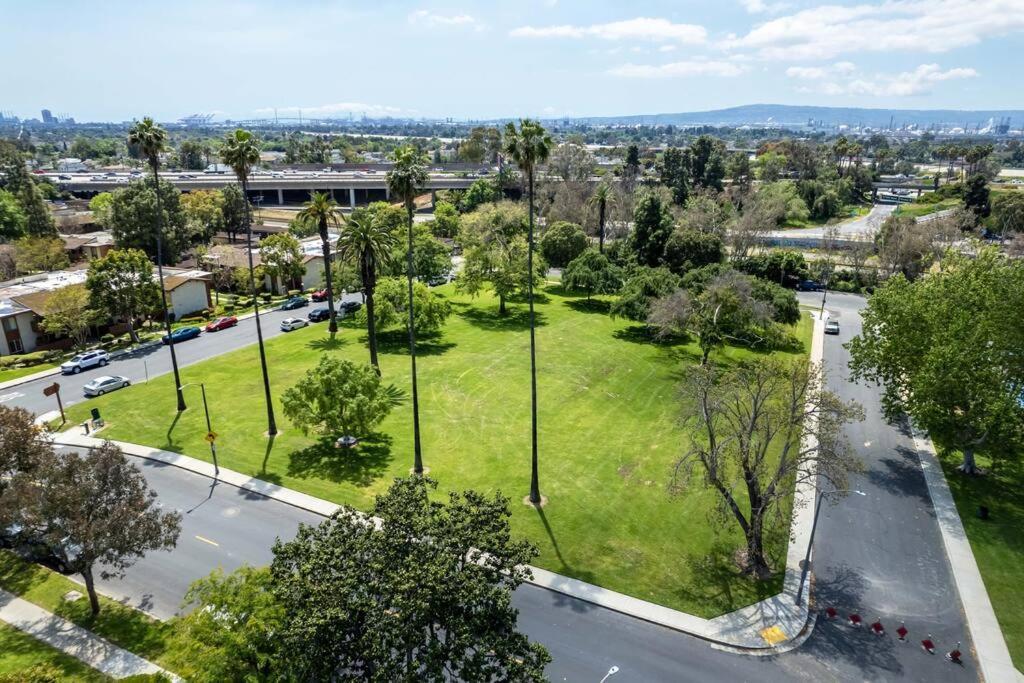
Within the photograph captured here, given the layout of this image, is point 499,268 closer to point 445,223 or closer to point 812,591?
point 445,223

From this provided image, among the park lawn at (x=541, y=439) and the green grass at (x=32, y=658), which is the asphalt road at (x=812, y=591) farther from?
the green grass at (x=32, y=658)

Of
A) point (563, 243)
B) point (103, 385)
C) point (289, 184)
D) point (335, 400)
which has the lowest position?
point (103, 385)

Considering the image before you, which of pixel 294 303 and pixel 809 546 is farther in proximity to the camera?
pixel 294 303

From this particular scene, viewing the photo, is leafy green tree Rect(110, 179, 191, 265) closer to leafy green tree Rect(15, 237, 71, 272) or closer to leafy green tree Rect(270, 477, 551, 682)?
leafy green tree Rect(15, 237, 71, 272)

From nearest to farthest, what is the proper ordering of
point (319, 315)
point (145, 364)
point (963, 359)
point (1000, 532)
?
point (1000, 532)
point (963, 359)
point (145, 364)
point (319, 315)

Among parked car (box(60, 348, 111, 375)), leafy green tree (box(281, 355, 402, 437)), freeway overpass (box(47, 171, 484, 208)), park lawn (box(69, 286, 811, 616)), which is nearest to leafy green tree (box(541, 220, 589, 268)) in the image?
park lawn (box(69, 286, 811, 616))

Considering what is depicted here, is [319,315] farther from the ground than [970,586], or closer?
farther from the ground

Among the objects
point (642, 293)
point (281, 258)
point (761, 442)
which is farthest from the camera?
point (281, 258)

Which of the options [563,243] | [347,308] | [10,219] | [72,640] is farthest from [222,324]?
[10,219]
